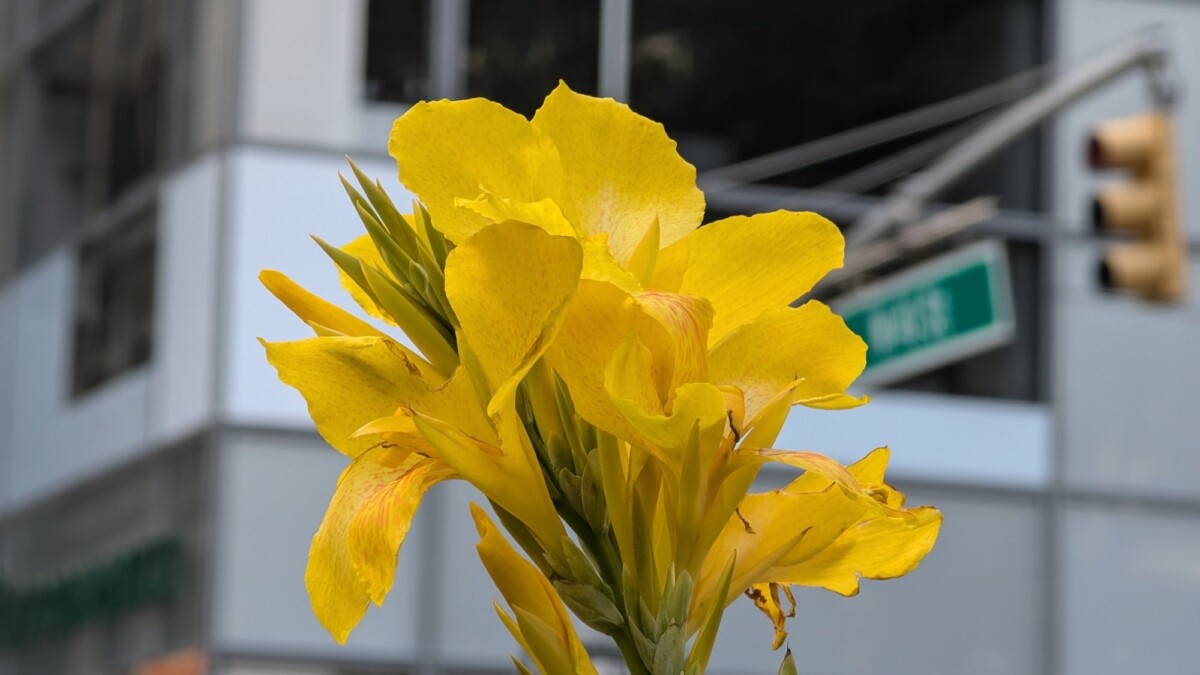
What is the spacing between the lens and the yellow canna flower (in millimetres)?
1096

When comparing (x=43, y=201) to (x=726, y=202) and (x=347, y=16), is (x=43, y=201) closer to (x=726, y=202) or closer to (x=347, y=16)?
(x=347, y=16)

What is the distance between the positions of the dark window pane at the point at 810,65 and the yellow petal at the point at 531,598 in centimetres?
1094

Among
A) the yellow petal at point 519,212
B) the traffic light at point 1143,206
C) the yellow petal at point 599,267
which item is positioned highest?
the traffic light at point 1143,206

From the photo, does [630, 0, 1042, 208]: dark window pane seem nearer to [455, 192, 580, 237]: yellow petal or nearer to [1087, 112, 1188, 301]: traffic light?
[1087, 112, 1188, 301]: traffic light

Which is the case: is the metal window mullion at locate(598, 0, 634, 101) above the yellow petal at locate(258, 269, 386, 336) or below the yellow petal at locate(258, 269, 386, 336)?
above

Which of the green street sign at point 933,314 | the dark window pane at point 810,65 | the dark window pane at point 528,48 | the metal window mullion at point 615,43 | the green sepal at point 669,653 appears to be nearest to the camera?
the green sepal at point 669,653

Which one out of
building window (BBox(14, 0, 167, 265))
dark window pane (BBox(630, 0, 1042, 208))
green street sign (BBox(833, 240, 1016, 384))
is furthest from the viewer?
building window (BBox(14, 0, 167, 265))

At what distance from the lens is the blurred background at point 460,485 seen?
37.8 ft

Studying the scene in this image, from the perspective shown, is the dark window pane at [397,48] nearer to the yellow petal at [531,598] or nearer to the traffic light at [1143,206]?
the traffic light at [1143,206]

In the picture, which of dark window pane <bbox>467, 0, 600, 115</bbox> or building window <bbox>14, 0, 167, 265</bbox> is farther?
building window <bbox>14, 0, 167, 265</bbox>

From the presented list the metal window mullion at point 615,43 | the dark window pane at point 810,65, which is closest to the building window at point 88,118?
the metal window mullion at point 615,43

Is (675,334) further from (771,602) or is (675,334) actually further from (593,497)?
(771,602)

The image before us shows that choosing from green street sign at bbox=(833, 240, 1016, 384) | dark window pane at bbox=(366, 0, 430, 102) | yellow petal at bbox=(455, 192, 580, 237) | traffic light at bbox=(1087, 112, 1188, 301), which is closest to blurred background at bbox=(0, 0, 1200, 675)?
dark window pane at bbox=(366, 0, 430, 102)

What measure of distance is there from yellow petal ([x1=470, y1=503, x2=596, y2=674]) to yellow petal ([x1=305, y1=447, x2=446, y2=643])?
40 millimetres
